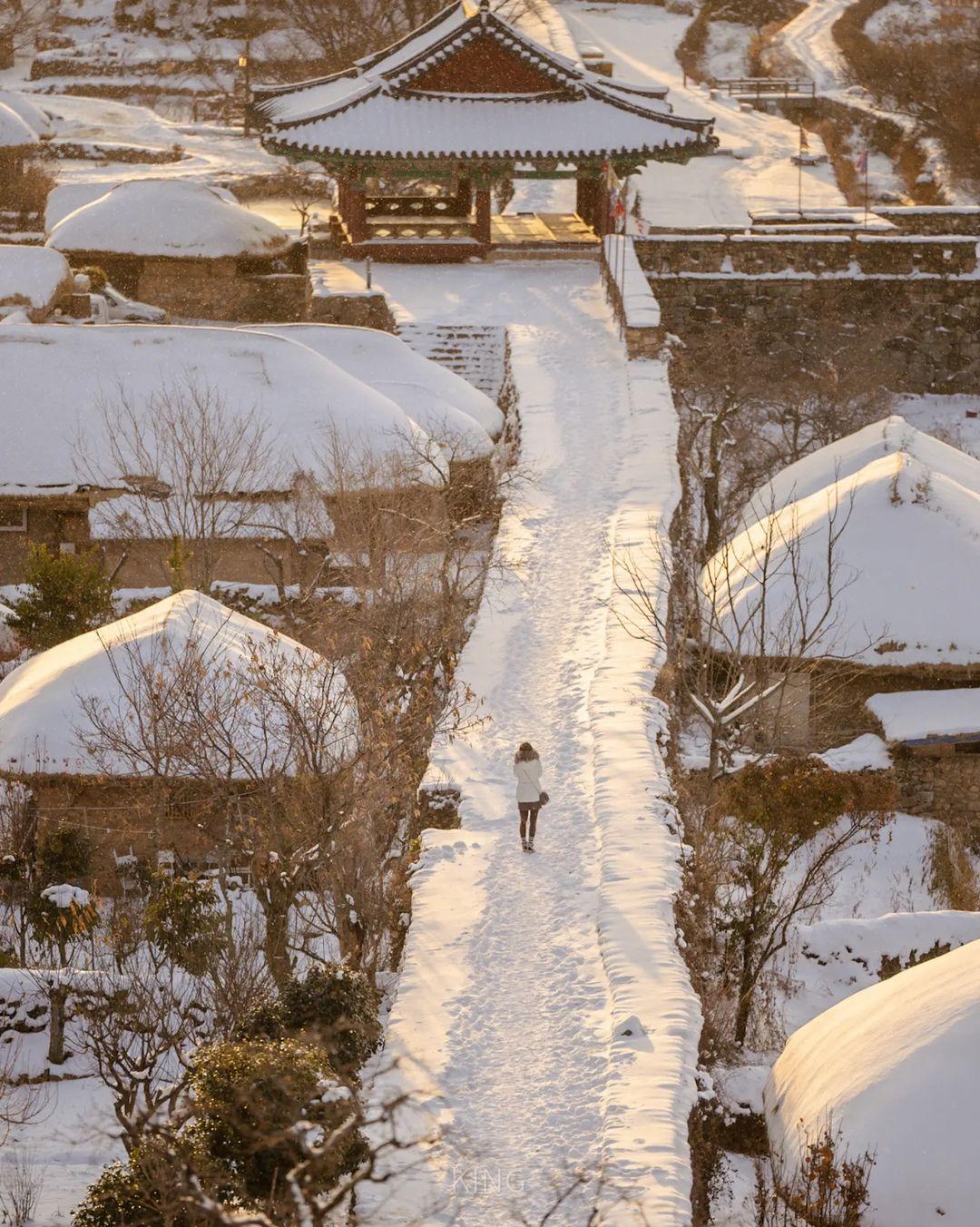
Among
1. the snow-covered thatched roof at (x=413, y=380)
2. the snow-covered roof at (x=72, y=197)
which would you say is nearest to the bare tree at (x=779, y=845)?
the snow-covered thatched roof at (x=413, y=380)

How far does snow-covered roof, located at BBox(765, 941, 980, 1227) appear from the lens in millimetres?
14773

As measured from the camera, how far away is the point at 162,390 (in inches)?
1184

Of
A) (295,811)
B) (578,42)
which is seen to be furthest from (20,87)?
(295,811)

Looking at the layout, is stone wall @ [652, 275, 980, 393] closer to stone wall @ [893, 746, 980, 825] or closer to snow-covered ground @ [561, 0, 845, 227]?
snow-covered ground @ [561, 0, 845, 227]

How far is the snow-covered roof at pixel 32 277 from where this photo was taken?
39000 millimetres

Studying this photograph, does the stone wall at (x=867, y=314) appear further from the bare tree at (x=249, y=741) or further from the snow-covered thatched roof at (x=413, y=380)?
the bare tree at (x=249, y=741)

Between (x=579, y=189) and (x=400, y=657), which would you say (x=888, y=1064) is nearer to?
(x=400, y=657)

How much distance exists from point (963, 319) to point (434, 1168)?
3552 cm

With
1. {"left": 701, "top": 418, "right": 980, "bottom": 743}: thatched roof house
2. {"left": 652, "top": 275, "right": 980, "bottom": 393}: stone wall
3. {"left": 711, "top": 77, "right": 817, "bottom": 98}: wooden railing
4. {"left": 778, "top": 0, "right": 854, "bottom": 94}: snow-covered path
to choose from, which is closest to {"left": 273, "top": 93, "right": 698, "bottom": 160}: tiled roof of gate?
{"left": 652, "top": 275, "right": 980, "bottom": 393}: stone wall

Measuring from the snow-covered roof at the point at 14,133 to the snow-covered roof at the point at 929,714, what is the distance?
36.3 m

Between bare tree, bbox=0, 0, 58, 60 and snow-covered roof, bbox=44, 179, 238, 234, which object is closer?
snow-covered roof, bbox=44, 179, 238, 234

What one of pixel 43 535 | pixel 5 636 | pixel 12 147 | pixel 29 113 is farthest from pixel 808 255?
pixel 29 113

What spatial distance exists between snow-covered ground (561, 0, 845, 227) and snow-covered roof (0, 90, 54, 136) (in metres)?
19.0

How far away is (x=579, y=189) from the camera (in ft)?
153
